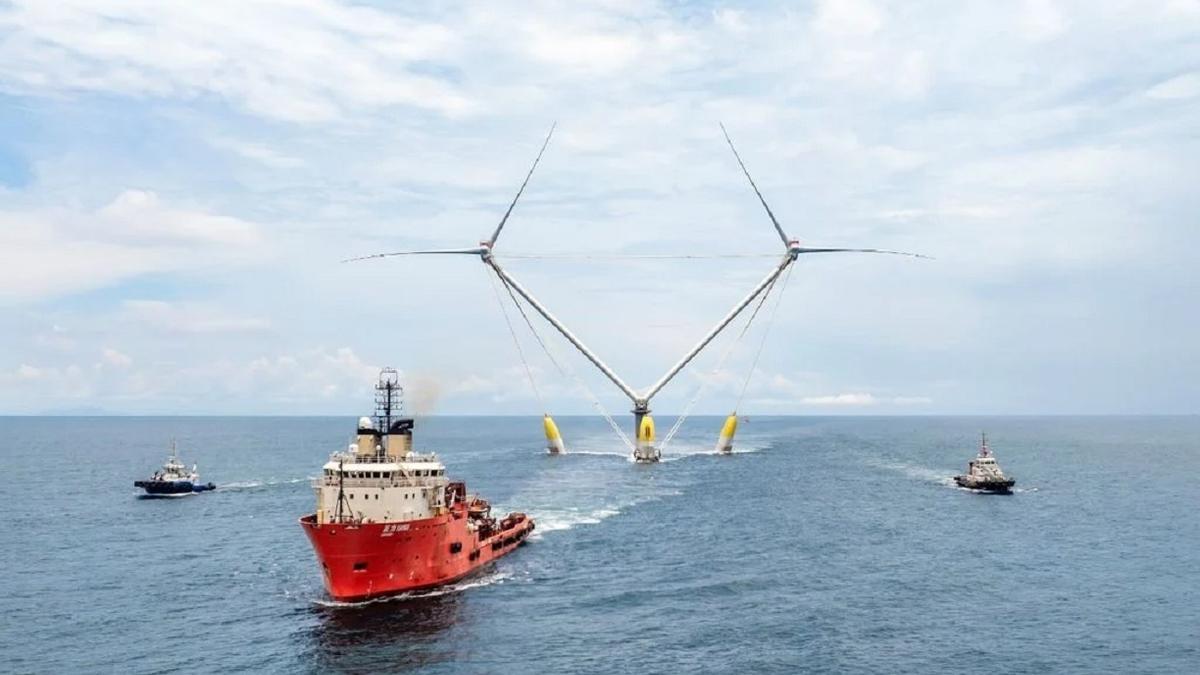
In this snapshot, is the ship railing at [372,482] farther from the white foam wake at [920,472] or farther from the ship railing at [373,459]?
the white foam wake at [920,472]

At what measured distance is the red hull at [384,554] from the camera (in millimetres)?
62688

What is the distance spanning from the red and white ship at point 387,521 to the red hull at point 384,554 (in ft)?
0.22

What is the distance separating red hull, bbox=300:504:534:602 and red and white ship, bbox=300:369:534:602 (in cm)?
7

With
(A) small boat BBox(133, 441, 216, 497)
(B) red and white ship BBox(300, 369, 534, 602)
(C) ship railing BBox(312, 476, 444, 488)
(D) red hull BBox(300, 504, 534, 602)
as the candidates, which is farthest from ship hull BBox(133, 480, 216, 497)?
(D) red hull BBox(300, 504, 534, 602)

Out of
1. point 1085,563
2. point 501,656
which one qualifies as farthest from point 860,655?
point 1085,563

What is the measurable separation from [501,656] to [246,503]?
79437mm

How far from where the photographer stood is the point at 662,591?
6838cm

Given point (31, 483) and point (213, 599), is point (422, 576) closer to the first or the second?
point (213, 599)

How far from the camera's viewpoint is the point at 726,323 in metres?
178

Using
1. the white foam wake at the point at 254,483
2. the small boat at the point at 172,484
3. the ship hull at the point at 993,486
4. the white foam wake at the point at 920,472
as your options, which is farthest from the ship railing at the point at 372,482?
the white foam wake at the point at 920,472

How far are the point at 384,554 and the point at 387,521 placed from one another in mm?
4391

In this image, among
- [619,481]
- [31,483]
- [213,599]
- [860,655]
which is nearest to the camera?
[860,655]

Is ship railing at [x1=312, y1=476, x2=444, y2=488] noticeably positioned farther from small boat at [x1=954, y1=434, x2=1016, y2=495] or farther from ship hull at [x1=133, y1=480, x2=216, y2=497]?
small boat at [x1=954, y1=434, x2=1016, y2=495]

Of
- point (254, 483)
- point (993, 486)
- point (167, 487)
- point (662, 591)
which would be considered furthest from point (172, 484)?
point (993, 486)
